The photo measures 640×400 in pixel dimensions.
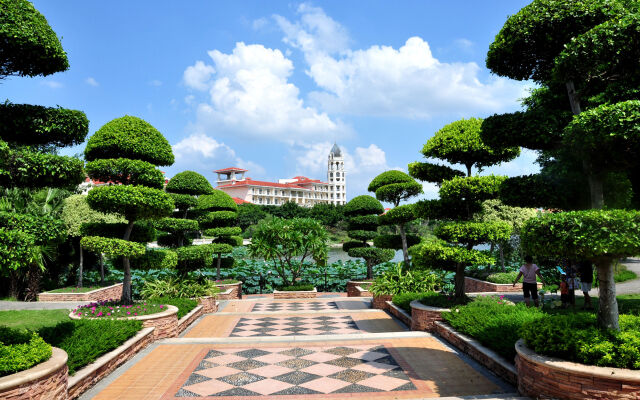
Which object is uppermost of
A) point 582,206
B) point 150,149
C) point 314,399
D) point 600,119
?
point 150,149

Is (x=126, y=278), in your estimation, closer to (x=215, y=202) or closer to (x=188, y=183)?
(x=188, y=183)

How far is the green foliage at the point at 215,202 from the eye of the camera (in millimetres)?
18328

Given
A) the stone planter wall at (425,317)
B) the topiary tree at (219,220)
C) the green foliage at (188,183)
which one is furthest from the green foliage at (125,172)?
the topiary tree at (219,220)

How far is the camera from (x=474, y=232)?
9.38 m

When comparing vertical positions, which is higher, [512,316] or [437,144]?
[437,144]

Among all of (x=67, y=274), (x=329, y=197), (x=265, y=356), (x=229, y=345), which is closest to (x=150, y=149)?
(x=229, y=345)

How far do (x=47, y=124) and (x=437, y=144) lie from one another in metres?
8.06

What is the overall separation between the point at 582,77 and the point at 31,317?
1368 centimetres

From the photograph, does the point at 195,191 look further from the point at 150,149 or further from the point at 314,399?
the point at 314,399

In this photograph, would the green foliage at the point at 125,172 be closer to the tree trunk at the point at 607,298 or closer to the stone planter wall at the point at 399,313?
the stone planter wall at the point at 399,313

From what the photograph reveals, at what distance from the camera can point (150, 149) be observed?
10.2 m

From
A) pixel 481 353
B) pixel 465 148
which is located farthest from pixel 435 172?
pixel 481 353

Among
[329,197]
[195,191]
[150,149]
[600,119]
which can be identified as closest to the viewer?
[600,119]

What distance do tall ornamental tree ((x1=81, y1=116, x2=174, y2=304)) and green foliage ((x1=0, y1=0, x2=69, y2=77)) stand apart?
364 centimetres
